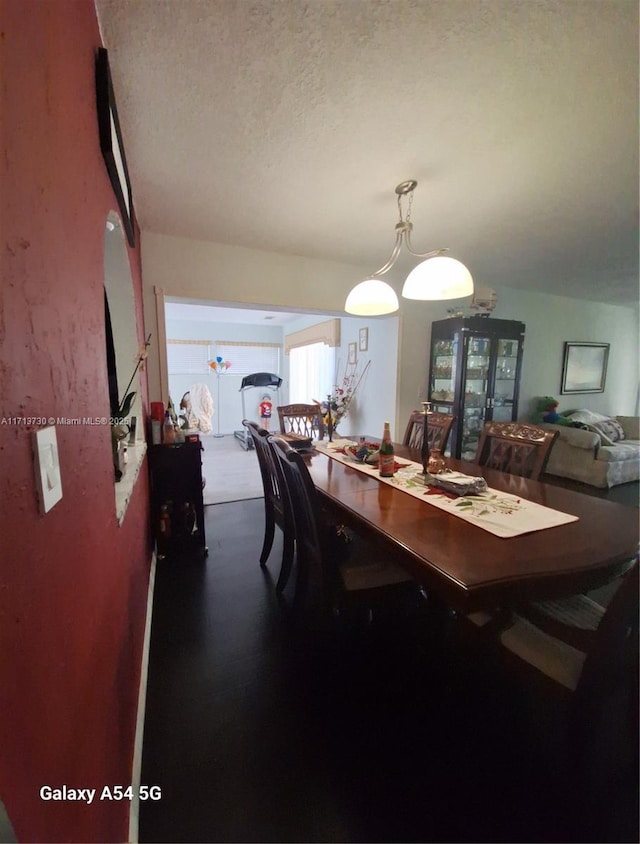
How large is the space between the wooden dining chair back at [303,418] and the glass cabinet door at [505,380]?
2318 millimetres

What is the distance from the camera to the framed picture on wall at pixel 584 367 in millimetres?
5000

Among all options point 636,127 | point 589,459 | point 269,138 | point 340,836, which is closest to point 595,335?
point 589,459

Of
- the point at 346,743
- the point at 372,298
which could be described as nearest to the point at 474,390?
the point at 372,298

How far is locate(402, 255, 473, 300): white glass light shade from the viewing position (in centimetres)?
170

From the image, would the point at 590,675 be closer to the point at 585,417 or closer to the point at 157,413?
the point at 157,413

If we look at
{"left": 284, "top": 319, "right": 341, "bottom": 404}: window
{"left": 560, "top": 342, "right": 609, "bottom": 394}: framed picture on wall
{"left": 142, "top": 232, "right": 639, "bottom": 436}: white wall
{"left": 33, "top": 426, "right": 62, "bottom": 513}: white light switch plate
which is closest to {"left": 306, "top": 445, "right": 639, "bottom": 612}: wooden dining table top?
{"left": 33, "top": 426, "right": 62, "bottom": 513}: white light switch plate

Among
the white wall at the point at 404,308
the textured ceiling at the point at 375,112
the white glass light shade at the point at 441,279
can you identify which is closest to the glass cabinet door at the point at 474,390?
the white wall at the point at 404,308

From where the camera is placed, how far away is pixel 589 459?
3.90 metres

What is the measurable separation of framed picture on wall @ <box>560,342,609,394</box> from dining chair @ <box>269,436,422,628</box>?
505cm

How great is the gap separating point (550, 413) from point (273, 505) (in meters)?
4.30

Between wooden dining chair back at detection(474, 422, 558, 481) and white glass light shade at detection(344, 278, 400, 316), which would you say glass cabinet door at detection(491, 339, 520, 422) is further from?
white glass light shade at detection(344, 278, 400, 316)

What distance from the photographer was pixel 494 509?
1321 mm

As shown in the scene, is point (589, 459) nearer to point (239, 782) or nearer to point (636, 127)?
point (636, 127)

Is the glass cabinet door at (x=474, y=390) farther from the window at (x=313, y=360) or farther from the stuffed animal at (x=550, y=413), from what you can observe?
the window at (x=313, y=360)
